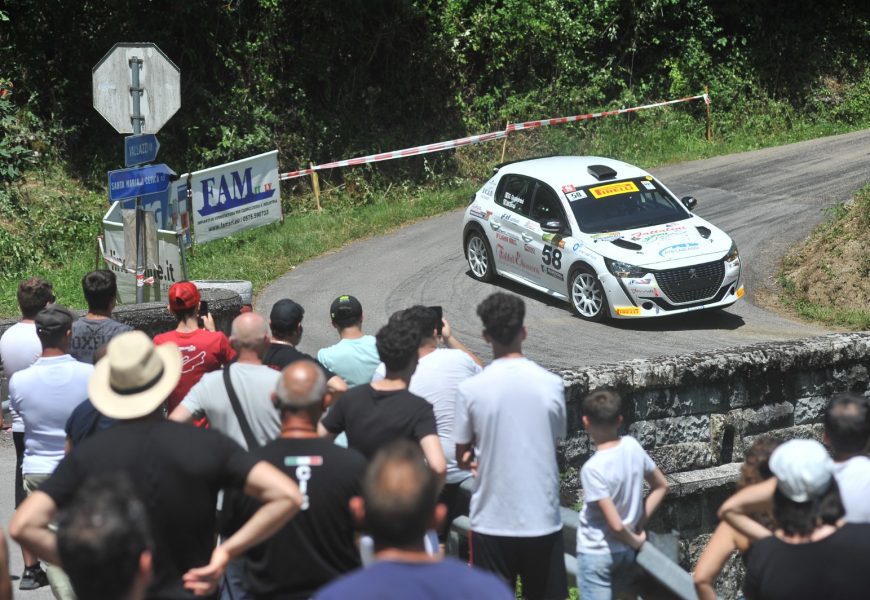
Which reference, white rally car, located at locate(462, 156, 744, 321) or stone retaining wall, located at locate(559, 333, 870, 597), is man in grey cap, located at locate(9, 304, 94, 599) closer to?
stone retaining wall, located at locate(559, 333, 870, 597)

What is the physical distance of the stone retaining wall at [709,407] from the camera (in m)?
8.99

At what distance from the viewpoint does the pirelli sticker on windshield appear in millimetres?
16172

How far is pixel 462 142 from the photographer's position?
2423 cm

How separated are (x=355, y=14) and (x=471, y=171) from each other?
4.59 meters

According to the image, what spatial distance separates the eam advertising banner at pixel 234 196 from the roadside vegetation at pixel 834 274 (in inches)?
349

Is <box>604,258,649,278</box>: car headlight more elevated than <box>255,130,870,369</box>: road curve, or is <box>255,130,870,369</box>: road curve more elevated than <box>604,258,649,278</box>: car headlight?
<box>604,258,649,278</box>: car headlight

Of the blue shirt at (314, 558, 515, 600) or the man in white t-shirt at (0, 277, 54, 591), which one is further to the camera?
the man in white t-shirt at (0, 277, 54, 591)

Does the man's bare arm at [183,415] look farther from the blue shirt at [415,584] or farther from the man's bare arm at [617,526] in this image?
the blue shirt at [415,584]

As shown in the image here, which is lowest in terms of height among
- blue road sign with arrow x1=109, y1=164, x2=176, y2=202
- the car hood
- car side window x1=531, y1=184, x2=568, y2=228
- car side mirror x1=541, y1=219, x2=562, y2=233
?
the car hood

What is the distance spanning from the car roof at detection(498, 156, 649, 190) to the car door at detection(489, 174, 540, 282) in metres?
0.17

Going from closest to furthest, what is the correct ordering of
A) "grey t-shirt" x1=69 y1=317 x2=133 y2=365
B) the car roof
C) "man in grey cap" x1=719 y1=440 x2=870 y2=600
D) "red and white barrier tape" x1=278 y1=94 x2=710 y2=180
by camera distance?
"man in grey cap" x1=719 y1=440 x2=870 y2=600 < "grey t-shirt" x1=69 y1=317 x2=133 y2=365 < the car roof < "red and white barrier tape" x1=278 y1=94 x2=710 y2=180

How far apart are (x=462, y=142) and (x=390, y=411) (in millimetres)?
19061

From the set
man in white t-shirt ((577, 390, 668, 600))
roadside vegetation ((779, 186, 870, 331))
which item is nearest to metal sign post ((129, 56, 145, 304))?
man in white t-shirt ((577, 390, 668, 600))

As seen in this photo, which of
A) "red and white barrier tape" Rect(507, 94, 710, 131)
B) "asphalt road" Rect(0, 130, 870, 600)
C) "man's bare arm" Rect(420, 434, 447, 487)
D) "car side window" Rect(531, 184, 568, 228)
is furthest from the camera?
"red and white barrier tape" Rect(507, 94, 710, 131)
